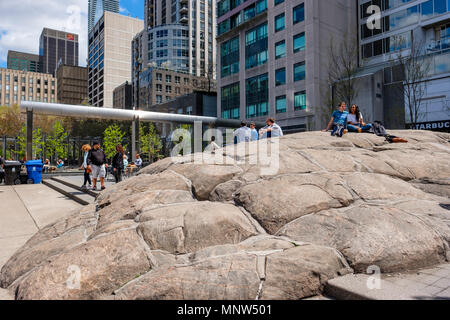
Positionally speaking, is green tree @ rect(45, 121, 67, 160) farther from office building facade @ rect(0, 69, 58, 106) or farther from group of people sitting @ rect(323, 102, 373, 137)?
office building facade @ rect(0, 69, 58, 106)

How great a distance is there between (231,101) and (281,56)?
984 centimetres

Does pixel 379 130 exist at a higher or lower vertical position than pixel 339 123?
lower

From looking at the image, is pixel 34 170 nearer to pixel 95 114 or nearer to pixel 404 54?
pixel 95 114

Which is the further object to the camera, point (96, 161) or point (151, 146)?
point (151, 146)

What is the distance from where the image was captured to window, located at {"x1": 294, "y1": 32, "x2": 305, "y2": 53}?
33.5 m

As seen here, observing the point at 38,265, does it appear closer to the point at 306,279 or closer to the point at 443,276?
the point at 306,279

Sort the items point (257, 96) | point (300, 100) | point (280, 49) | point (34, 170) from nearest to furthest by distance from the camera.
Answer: point (34, 170), point (300, 100), point (280, 49), point (257, 96)

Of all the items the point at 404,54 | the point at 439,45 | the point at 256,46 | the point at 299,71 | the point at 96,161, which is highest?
the point at 256,46

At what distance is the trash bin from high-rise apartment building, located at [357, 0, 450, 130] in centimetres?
2512

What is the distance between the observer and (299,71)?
3378 centimetres

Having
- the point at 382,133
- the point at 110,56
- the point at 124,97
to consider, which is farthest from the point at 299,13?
the point at 110,56

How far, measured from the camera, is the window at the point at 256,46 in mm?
37938

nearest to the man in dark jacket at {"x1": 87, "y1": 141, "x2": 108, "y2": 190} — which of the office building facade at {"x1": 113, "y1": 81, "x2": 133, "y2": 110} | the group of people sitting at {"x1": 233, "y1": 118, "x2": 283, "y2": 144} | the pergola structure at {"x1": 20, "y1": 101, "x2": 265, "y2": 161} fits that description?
the group of people sitting at {"x1": 233, "y1": 118, "x2": 283, "y2": 144}
